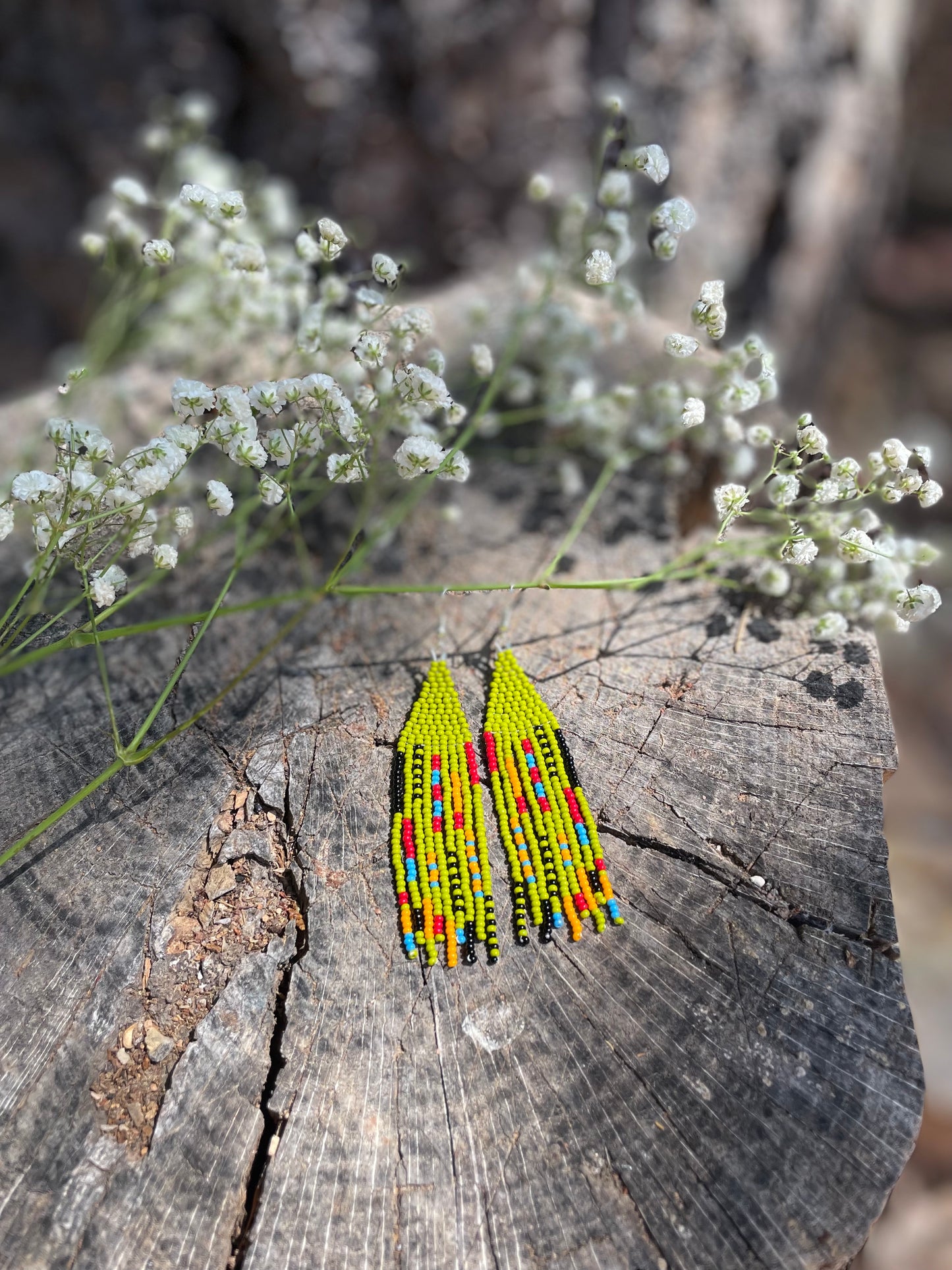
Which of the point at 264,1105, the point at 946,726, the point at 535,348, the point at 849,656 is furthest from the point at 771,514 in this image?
the point at 946,726

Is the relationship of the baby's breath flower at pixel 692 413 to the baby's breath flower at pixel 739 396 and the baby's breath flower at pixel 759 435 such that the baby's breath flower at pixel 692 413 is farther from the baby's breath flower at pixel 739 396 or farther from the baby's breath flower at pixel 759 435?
the baby's breath flower at pixel 759 435

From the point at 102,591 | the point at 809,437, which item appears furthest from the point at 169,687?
the point at 809,437

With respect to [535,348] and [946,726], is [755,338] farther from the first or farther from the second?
[946,726]

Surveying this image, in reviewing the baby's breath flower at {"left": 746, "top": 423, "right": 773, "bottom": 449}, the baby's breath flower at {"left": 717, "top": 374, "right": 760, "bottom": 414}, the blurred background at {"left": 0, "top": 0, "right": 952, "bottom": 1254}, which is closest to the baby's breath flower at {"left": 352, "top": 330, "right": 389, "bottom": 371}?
the baby's breath flower at {"left": 717, "top": 374, "right": 760, "bottom": 414}

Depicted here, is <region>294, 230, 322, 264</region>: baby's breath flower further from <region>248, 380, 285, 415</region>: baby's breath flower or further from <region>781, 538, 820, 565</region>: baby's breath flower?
<region>781, 538, 820, 565</region>: baby's breath flower

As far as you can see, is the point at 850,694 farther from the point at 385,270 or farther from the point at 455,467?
the point at 385,270

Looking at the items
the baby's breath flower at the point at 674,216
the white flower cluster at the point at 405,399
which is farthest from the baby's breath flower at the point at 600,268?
the baby's breath flower at the point at 674,216
